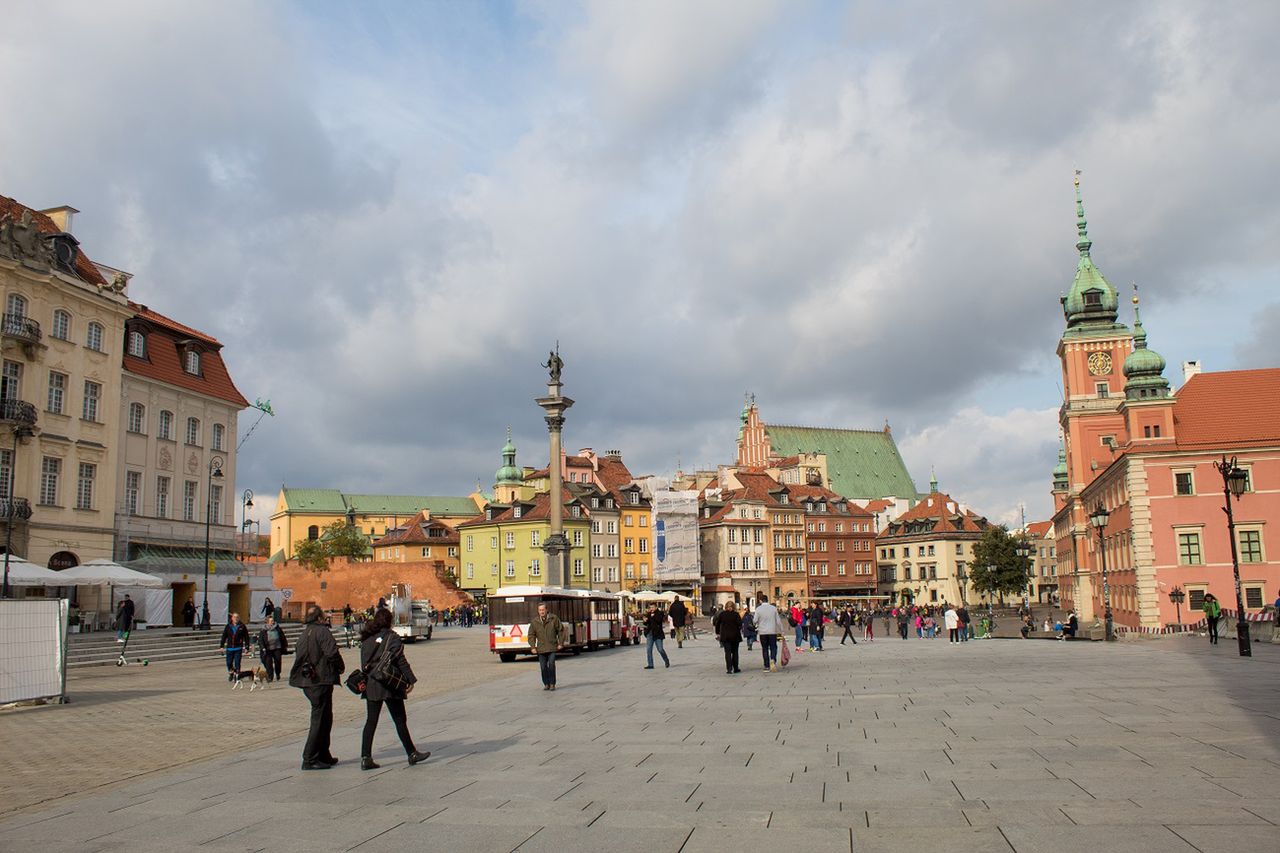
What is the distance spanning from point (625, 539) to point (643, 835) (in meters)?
92.2

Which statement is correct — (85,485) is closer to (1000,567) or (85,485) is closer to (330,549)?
(330,549)

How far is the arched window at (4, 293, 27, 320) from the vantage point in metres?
37.3

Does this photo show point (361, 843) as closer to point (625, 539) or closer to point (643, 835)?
point (643, 835)

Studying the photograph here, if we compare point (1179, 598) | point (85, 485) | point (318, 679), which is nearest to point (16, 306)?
point (85, 485)

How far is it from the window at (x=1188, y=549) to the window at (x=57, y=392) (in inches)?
2024

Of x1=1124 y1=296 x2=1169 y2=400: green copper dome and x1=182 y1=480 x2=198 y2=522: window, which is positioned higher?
x1=1124 y1=296 x2=1169 y2=400: green copper dome

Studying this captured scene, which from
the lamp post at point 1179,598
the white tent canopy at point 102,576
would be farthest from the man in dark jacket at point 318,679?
the lamp post at point 1179,598

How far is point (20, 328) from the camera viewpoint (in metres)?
37.4

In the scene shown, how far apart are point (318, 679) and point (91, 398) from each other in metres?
36.0

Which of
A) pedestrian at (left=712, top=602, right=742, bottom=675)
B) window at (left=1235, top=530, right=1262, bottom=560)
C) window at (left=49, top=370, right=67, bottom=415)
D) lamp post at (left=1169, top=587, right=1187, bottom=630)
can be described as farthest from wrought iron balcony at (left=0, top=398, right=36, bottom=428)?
window at (left=1235, top=530, right=1262, bottom=560)

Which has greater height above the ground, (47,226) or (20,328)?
(47,226)

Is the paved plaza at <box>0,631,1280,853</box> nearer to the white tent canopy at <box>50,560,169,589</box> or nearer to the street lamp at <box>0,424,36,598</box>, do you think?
the white tent canopy at <box>50,560,169,589</box>

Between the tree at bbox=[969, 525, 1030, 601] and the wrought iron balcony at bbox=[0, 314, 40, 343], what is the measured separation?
83551 mm

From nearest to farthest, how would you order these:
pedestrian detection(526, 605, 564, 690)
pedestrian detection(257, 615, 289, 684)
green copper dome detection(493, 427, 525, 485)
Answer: pedestrian detection(526, 605, 564, 690), pedestrian detection(257, 615, 289, 684), green copper dome detection(493, 427, 525, 485)
